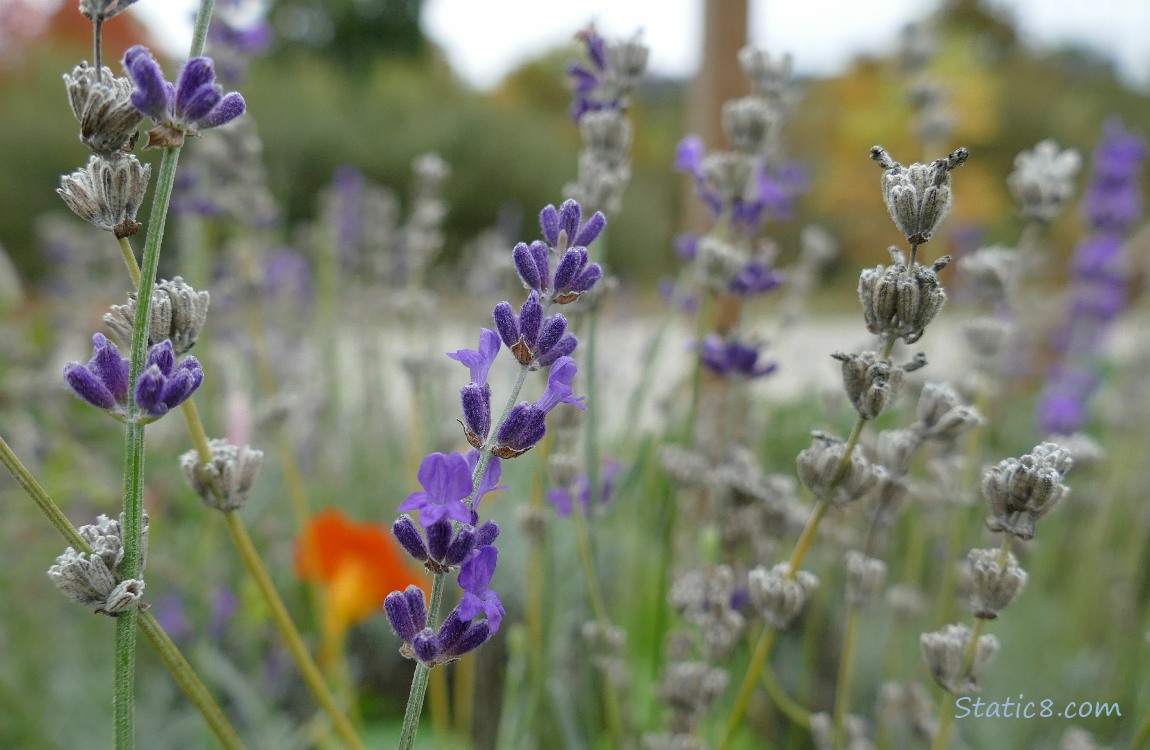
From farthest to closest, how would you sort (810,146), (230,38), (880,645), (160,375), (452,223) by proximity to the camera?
(452,223), (810,146), (880,645), (230,38), (160,375)

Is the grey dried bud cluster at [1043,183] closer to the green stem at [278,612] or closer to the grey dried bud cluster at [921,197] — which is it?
the grey dried bud cluster at [921,197]

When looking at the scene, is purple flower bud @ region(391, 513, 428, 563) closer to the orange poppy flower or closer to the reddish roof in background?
the orange poppy flower

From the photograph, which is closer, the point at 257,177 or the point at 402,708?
the point at 257,177

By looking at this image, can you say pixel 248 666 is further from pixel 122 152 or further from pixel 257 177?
pixel 122 152

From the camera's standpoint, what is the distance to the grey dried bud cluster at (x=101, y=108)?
1.35ft

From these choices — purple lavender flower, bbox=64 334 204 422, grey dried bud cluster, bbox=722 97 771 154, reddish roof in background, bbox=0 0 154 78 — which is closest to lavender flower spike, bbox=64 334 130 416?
purple lavender flower, bbox=64 334 204 422

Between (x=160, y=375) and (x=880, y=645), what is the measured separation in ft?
5.24

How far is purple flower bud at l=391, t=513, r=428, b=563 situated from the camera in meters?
0.43

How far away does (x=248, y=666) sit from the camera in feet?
4.86

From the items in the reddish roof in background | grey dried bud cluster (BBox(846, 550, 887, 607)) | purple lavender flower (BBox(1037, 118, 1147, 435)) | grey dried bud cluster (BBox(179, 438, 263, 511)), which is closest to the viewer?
grey dried bud cluster (BBox(179, 438, 263, 511))

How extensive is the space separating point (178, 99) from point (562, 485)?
50cm

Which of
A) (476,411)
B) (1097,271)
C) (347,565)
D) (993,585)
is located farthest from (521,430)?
(1097,271)

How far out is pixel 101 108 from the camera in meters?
0.42

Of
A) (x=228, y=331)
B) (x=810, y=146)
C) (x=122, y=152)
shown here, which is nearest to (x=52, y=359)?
(x=228, y=331)
